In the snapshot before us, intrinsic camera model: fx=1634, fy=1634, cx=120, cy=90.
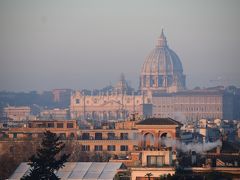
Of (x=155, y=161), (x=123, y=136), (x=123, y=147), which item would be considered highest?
(x=123, y=136)

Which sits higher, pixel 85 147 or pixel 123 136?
pixel 123 136

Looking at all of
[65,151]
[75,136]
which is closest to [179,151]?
[65,151]

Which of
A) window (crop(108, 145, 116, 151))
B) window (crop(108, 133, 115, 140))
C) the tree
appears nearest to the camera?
the tree

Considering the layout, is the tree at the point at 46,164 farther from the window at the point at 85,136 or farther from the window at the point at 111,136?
the window at the point at 85,136

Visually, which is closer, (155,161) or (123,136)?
(155,161)

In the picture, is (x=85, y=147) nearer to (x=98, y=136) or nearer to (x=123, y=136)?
(x=123, y=136)

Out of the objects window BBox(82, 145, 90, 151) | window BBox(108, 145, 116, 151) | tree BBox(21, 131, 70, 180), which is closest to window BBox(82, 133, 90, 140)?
window BBox(82, 145, 90, 151)

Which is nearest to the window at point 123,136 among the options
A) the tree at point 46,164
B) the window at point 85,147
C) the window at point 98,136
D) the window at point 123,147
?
the window at point 123,147

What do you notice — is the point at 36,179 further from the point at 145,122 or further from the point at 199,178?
the point at 145,122

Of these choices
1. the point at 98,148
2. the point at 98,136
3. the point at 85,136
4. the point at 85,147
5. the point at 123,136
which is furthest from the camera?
the point at 85,136

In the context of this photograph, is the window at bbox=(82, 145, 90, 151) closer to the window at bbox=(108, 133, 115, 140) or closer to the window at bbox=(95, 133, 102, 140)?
the window at bbox=(108, 133, 115, 140)

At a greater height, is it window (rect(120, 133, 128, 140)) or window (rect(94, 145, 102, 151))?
window (rect(120, 133, 128, 140))

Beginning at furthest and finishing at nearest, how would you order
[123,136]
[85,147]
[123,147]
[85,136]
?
1. [85,136]
2. [123,136]
3. [85,147]
4. [123,147]

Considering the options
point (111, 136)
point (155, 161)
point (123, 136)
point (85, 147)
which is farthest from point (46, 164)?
point (111, 136)
